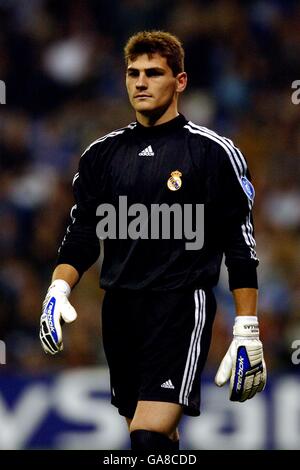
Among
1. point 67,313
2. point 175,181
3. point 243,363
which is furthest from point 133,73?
point 243,363

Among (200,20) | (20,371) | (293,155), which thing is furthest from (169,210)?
(200,20)

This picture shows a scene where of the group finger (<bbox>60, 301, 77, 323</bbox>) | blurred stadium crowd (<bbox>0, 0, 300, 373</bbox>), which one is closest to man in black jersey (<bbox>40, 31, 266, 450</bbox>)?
finger (<bbox>60, 301, 77, 323</bbox>)

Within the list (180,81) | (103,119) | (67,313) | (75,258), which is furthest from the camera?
(103,119)

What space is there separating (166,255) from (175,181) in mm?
333

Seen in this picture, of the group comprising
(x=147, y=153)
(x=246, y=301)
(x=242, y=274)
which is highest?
(x=147, y=153)

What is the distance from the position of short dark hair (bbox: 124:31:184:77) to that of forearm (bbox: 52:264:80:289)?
1.00 metres

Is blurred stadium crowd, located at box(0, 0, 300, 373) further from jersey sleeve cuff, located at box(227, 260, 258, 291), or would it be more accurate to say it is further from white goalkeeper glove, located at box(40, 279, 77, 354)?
white goalkeeper glove, located at box(40, 279, 77, 354)

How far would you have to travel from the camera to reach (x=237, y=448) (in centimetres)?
812

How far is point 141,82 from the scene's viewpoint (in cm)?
538

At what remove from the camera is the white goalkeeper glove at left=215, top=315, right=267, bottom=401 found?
533 centimetres

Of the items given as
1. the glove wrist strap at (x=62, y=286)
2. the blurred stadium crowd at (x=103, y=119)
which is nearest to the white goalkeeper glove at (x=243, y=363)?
the glove wrist strap at (x=62, y=286)

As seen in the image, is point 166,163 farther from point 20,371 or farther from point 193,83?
point 193,83

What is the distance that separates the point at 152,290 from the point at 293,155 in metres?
4.91

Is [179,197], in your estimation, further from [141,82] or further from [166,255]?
[141,82]
